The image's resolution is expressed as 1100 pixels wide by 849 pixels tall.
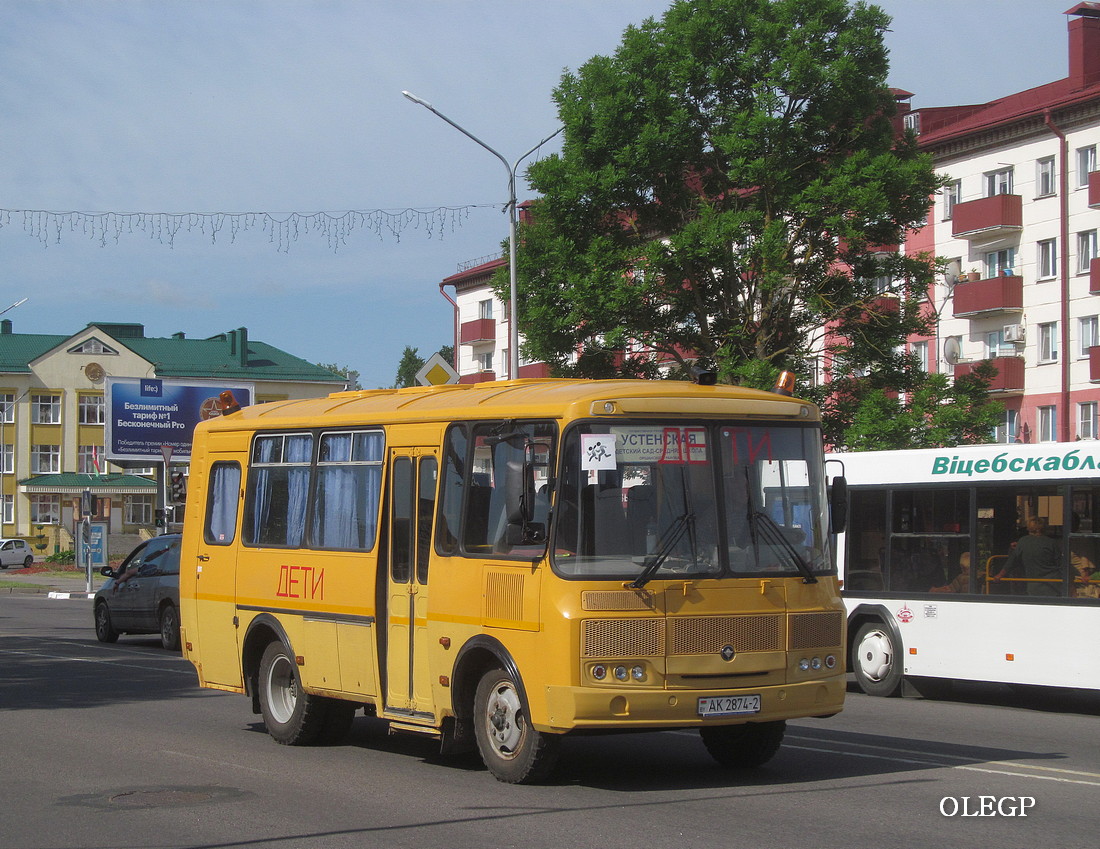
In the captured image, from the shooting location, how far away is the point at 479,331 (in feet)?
242

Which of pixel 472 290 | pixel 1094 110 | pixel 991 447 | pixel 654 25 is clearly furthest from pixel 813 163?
pixel 472 290

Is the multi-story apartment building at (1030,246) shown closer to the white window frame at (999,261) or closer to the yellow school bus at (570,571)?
the white window frame at (999,261)

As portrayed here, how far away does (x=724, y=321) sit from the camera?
29438 millimetres

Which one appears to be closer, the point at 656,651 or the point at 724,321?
the point at 656,651

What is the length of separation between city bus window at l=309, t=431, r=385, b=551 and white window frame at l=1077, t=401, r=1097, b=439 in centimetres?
3702

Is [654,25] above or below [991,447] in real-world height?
above

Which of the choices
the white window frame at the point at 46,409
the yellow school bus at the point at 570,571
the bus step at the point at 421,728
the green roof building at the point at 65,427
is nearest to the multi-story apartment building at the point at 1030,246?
the yellow school bus at the point at 570,571

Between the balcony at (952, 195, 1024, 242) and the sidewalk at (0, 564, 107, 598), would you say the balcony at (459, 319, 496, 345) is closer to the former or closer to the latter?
the sidewalk at (0, 564, 107, 598)

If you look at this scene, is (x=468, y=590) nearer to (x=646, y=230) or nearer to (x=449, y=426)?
(x=449, y=426)

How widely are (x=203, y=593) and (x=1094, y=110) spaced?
37.9 m

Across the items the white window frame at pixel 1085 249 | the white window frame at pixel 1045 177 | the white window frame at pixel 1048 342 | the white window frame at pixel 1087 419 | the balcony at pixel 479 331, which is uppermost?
the white window frame at pixel 1045 177

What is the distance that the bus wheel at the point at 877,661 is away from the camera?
16.7 metres

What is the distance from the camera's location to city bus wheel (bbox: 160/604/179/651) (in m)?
23.0

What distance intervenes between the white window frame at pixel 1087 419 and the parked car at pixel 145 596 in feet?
98.9
